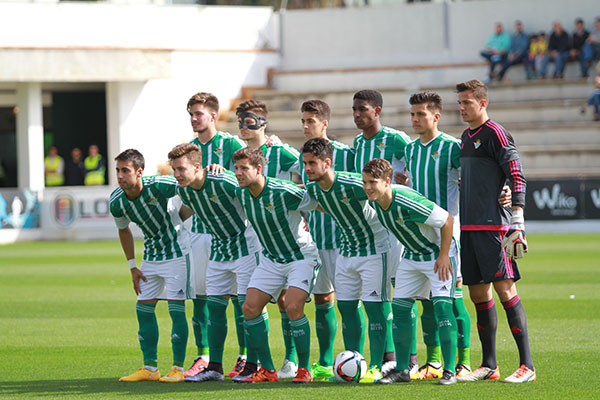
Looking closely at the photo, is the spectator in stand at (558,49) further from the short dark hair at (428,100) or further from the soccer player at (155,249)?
the soccer player at (155,249)

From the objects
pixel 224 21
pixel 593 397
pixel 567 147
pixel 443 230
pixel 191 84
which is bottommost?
pixel 593 397

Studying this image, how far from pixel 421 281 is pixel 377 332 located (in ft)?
1.69

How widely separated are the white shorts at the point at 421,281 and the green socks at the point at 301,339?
74cm

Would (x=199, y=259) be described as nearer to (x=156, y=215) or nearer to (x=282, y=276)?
(x=156, y=215)

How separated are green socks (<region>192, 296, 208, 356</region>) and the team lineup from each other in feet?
0.05

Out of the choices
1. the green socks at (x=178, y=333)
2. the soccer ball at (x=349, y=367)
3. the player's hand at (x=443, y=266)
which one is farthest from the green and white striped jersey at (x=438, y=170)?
the green socks at (x=178, y=333)

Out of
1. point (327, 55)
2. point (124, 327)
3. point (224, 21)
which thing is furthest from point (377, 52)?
point (124, 327)

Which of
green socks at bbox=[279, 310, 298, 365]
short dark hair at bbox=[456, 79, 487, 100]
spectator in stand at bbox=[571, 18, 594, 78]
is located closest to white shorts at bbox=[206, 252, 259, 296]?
green socks at bbox=[279, 310, 298, 365]

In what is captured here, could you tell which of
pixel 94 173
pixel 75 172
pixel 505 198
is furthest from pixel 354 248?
pixel 75 172

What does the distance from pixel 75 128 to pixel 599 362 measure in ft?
84.2

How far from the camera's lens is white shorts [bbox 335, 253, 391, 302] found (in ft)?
23.2

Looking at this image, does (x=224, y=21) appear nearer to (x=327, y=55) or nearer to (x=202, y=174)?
(x=327, y=55)

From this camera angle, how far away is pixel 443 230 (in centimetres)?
675

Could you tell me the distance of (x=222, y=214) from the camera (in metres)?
7.46
